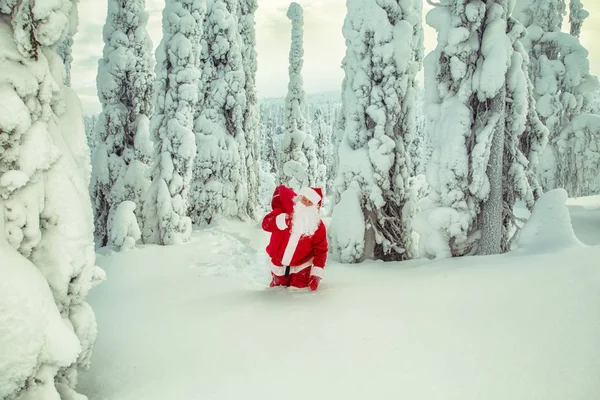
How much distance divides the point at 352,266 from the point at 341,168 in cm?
188

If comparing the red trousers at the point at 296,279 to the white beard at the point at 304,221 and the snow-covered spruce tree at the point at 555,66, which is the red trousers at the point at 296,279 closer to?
the white beard at the point at 304,221

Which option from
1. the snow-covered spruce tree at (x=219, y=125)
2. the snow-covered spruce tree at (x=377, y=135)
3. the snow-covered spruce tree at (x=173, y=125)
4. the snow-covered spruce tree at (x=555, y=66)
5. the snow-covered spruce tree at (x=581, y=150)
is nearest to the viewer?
the snow-covered spruce tree at (x=377, y=135)

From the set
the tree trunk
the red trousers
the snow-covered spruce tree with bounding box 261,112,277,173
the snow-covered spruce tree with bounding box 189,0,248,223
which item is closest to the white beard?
the red trousers

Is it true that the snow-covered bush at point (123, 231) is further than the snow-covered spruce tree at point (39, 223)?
Yes

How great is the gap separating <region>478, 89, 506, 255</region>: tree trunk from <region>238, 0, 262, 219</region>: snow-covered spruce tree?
10.4 m

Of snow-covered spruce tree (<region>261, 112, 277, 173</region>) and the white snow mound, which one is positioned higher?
snow-covered spruce tree (<region>261, 112, 277, 173</region>)

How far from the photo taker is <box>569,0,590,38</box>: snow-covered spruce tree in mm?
15102

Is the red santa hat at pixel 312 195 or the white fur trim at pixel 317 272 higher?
the red santa hat at pixel 312 195

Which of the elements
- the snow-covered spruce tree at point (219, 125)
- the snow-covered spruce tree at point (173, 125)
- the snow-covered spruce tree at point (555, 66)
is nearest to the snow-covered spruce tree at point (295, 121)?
the snow-covered spruce tree at point (219, 125)

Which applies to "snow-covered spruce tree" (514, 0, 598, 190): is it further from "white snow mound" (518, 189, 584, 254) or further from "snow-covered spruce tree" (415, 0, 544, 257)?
"white snow mound" (518, 189, 584, 254)

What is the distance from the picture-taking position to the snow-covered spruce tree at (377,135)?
6.78 m

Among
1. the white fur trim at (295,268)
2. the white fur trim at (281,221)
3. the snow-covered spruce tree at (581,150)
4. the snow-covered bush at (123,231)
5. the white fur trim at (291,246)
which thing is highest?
the snow-covered spruce tree at (581,150)

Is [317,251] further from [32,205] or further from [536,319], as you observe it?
[32,205]

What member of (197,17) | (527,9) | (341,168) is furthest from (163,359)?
(527,9)
